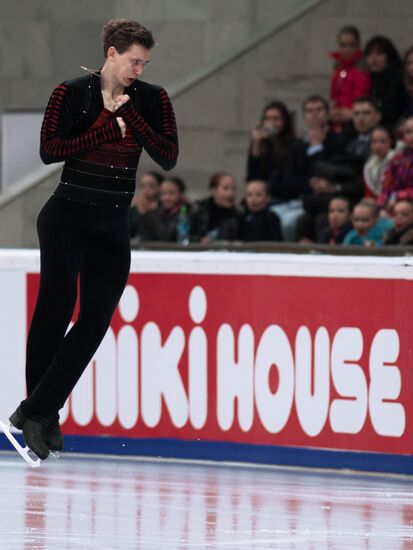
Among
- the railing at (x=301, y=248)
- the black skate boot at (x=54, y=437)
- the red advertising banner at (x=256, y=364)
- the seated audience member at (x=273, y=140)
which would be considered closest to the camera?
the black skate boot at (x=54, y=437)

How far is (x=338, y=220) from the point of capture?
11797 millimetres

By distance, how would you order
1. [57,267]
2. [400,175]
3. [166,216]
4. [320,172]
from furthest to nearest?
[166,216]
[320,172]
[400,175]
[57,267]

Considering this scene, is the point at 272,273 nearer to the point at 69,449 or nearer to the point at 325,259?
the point at 325,259

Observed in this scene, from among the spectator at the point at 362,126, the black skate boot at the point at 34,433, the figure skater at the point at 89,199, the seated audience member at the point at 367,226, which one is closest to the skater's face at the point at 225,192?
the spectator at the point at 362,126

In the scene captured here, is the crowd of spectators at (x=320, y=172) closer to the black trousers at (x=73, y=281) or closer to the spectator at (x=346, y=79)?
the spectator at (x=346, y=79)

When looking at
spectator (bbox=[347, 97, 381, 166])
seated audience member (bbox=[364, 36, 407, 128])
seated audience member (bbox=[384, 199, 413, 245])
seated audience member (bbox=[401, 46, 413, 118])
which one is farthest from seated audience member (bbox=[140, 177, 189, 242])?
seated audience member (bbox=[384, 199, 413, 245])

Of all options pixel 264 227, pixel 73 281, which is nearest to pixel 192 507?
pixel 73 281

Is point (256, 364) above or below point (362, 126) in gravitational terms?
below

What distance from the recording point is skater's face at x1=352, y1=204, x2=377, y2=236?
11500 mm

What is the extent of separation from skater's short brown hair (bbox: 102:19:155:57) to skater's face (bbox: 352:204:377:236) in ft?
16.5

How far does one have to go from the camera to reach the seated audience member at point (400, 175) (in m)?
11.6

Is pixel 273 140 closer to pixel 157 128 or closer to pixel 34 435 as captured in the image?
pixel 157 128

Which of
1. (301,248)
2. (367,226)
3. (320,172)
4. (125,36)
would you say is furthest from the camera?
(320,172)

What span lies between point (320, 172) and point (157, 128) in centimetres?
591
